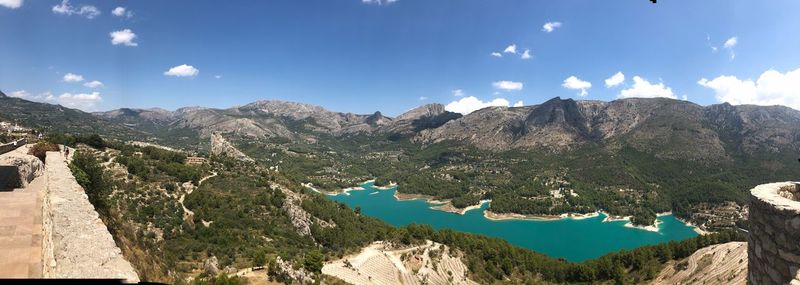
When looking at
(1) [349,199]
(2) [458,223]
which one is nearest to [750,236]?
(2) [458,223]

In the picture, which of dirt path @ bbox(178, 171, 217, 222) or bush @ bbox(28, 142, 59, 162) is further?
dirt path @ bbox(178, 171, 217, 222)

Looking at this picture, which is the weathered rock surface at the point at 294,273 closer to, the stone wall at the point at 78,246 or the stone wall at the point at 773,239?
the stone wall at the point at 78,246

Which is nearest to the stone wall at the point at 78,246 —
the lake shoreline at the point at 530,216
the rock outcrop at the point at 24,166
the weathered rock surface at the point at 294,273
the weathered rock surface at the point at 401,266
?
the rock outcrop at the point at 24,166

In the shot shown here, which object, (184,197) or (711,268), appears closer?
(711,268)

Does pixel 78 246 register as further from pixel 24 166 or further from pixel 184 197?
pixel 184 197

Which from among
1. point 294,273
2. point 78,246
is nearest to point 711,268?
point 294,273

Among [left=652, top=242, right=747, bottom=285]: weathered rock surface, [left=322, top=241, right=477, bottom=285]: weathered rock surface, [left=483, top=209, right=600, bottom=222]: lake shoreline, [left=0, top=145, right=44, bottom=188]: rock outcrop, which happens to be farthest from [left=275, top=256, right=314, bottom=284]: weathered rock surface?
[left=483, top=209, right=600, bottom=222]: lake shoreline

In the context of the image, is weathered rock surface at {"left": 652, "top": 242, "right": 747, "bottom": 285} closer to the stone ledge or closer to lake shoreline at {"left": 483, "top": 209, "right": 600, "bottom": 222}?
the stone ledge
